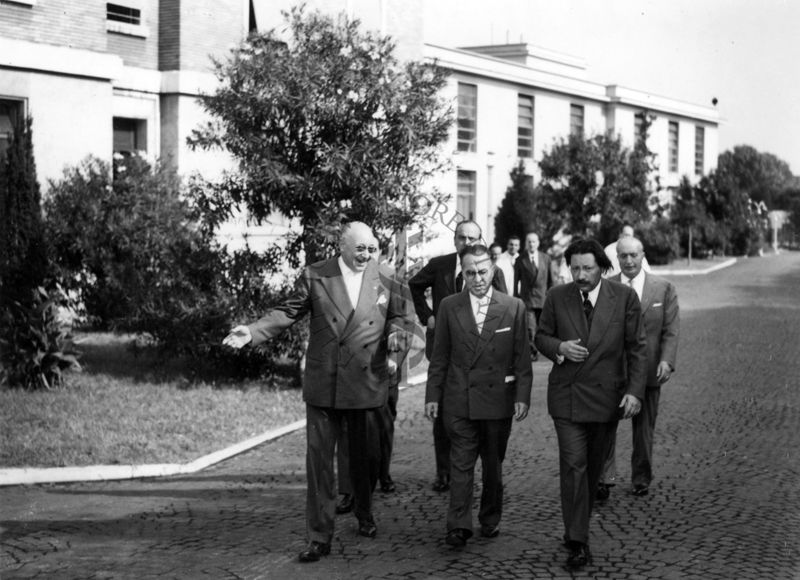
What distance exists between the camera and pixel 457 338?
6980 mm

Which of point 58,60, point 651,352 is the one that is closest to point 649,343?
point 651,352

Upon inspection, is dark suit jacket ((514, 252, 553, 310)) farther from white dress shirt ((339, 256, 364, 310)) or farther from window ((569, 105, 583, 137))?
window ((569, 105, 583, 137))

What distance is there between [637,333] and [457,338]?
117cm

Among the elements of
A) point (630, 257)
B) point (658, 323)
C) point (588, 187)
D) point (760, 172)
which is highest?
point (760, 172)

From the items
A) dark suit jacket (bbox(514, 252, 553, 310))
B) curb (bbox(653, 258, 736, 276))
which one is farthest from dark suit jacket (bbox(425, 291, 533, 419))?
curb (bbox(653, 258, 736, 276))

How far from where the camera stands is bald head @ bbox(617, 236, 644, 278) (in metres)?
8.40

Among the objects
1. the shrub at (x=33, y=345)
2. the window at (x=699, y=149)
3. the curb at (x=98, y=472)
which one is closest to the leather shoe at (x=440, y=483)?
the curb at (x=98, y=472)

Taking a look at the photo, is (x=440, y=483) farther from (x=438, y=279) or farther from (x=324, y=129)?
(x=324, y=129)

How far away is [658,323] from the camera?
328 inches

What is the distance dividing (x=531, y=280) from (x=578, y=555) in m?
9.77

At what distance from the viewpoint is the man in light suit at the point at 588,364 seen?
657 centimetres

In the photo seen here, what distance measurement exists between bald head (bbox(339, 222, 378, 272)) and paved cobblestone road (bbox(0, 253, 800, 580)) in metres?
1.83

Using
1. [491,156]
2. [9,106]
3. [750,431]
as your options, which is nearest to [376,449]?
[750,431]

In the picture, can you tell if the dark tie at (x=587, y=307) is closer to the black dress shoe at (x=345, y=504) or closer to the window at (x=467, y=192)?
the black dress shoe at (x=345, y=504)
